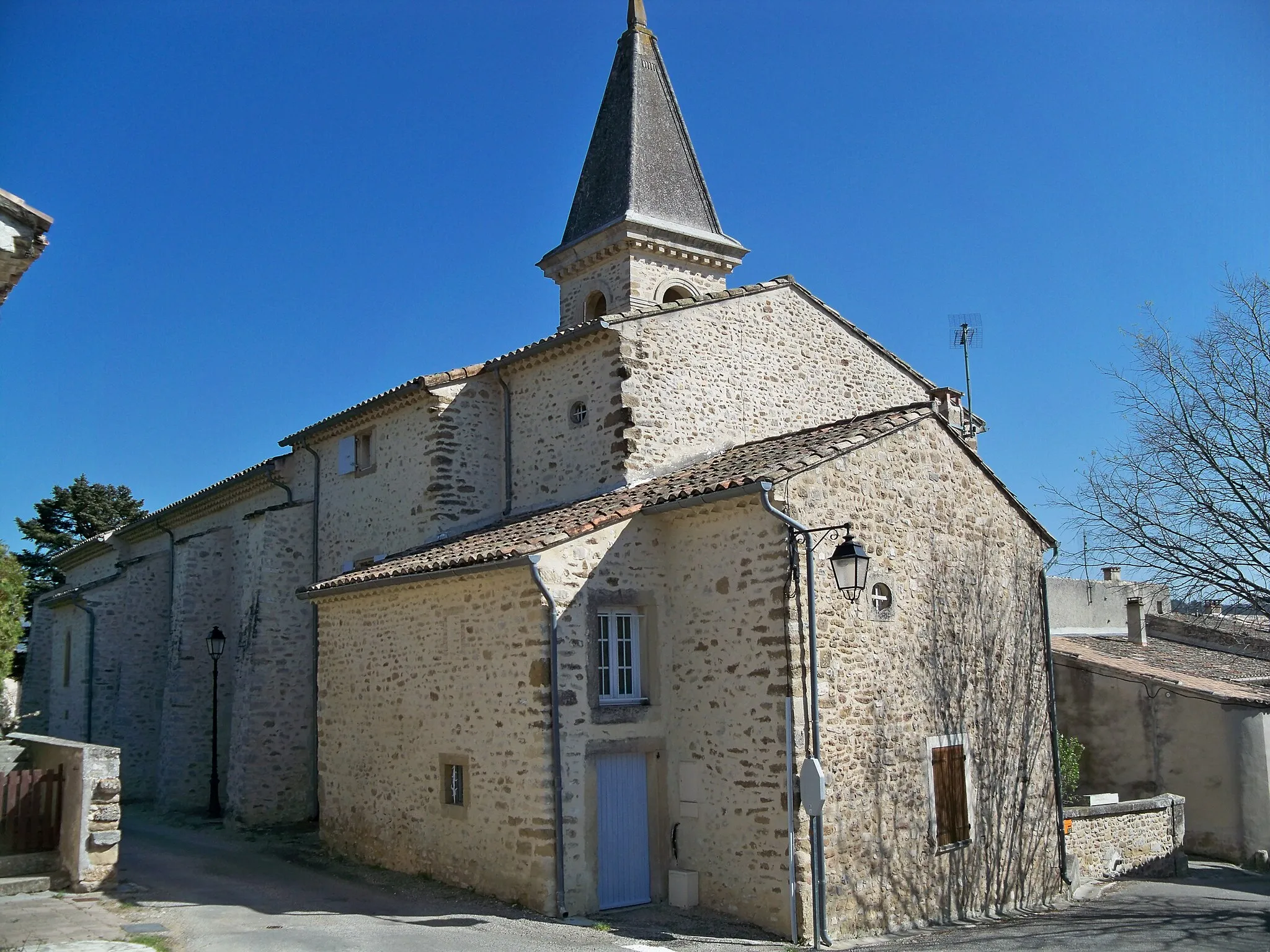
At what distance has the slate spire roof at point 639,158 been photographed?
19.3 meters

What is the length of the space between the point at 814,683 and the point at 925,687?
2253mm

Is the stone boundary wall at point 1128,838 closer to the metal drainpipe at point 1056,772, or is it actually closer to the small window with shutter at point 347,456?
A: the metal drainpipe at point 1056,772

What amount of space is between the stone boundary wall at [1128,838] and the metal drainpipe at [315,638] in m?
12.4

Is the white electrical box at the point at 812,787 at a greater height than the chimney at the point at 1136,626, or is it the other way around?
the chimney at the point at 1136,626

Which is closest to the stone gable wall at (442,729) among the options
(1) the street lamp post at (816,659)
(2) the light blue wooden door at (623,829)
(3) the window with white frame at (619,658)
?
(2) the light blue wooden door at (623,829)

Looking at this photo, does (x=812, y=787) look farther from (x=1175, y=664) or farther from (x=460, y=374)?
(x=1175, y=664)

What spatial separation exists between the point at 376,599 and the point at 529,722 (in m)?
3.98

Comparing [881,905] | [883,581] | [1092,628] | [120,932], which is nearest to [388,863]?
[120,932]

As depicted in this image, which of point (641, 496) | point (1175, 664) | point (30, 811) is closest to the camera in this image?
point (30, 811)

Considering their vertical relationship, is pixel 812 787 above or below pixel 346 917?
above

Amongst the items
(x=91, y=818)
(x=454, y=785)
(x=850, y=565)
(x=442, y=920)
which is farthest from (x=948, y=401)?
(x=91, y=818)

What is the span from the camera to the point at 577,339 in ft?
47.7

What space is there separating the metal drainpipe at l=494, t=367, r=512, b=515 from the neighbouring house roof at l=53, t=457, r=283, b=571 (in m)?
6.24

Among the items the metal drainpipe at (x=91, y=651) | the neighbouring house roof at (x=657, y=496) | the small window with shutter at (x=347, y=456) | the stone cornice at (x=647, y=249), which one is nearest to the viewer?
the neighbouring house roof at (x=657, y=496)
